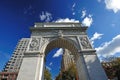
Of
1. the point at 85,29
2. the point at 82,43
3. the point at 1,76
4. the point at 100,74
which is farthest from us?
the point at 1,76

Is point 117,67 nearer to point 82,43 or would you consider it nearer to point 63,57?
point 82,43

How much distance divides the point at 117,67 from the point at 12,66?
6742 centimetres

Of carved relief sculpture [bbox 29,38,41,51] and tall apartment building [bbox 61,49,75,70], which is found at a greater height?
tall apartment building [bbox 61,49,75,70]

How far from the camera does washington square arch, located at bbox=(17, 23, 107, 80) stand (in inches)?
585

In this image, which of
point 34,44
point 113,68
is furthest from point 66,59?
point 34,44

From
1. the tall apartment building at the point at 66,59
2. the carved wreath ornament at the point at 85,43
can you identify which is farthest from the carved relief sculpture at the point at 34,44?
the tall apartment building at the point at 66,59

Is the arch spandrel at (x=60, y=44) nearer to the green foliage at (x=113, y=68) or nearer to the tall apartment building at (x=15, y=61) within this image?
the green foliage at (x=113, y=68)

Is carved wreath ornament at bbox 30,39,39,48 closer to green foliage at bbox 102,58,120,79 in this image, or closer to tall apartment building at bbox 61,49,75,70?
green foliage at bbox 102,58,120,79

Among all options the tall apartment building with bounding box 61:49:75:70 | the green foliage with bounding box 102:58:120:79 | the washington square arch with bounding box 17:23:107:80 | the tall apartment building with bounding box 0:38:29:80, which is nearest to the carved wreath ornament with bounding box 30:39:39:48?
the washington square arch with bounding box 17:23:107:80

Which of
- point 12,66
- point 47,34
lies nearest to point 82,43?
point 47,34

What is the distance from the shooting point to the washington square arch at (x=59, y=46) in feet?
48.7

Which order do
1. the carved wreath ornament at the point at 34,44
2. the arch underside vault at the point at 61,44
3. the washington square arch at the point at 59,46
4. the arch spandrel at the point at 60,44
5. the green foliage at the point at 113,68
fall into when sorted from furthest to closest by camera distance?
the green foliage at the point at 113,68 < the arch underside vault at the point at 61,44 < the arch spandrel at the point at 60,44 < the carved wreath ornament at the point at 34,44 < the washington square arch at the point at 59,46

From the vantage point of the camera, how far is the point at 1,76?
61.3m

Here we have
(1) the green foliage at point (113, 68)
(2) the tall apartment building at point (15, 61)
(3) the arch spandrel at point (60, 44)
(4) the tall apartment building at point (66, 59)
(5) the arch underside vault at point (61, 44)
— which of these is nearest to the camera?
(3) the arch spandrel at point (60, 44)
